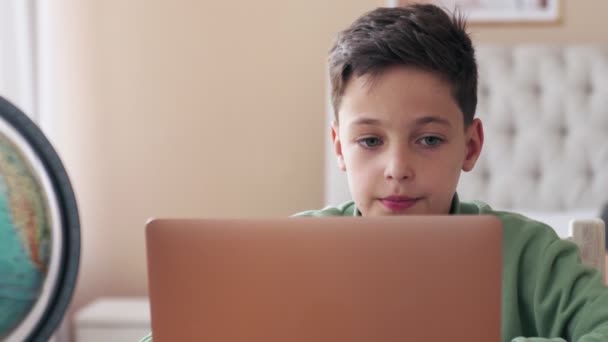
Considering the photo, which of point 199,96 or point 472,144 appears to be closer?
point 472,144

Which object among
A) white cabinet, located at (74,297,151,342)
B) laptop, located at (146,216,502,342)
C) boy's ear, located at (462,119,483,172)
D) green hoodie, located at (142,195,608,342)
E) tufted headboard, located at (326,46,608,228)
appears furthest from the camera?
tufted headboard, located at (326,46,608,228)

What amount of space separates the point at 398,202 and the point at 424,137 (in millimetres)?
97

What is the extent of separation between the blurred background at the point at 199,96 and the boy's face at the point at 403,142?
83.6 inches

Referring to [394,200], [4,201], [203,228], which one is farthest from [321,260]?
[4,201]

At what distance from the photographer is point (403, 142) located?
1020mm

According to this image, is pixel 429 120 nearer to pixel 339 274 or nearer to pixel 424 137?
pixel 424 137

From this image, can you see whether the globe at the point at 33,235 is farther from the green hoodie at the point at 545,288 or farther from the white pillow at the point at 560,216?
the white pillow at the point at 560,216

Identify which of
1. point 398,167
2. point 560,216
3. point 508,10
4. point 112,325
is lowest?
point 112,325

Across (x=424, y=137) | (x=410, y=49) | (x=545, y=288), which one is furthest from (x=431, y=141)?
(x=545, y=288)

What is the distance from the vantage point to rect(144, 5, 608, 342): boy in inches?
39.1

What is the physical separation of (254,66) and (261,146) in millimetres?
345

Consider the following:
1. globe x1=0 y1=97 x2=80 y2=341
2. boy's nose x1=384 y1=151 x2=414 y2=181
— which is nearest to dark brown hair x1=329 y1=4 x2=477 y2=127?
boy's nose x1=384 y1=151 x2=414 y2=181

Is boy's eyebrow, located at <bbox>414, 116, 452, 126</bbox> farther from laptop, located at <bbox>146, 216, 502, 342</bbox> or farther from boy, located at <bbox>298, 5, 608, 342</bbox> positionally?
laptop, located at <bbox>146, 216, 502, 342</bbox>

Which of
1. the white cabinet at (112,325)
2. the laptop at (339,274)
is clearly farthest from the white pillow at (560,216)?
the laptop at (339,274)
